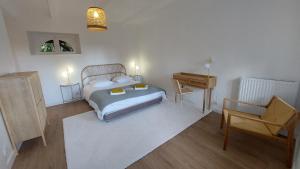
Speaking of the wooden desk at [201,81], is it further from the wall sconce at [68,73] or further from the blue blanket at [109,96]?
the wall sconce at [68,73]

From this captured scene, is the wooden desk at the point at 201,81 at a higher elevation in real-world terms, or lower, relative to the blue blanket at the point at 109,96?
higher

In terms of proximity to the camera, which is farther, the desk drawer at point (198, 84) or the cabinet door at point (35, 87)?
the desk drawer at point (198, 84)

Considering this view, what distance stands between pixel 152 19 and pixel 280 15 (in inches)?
136

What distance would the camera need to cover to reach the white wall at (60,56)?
3566mm

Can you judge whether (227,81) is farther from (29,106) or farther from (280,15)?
(29,106)

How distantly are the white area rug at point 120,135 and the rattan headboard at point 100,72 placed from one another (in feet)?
5.29

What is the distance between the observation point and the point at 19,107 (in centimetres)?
211

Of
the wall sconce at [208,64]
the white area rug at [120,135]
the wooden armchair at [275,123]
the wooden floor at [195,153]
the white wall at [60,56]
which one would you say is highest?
the white wall at [60,56]

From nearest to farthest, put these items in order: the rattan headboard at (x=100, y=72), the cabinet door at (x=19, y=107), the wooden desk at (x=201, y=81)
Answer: the cabinet door at (x=19, y=107) < the wooden desk at (x=201, y=81) < the rattan headboard at (x=100, y=72)

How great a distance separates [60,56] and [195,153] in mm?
4441

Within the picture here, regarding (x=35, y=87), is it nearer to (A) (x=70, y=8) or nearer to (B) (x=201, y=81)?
(A) (x=70, y=8)

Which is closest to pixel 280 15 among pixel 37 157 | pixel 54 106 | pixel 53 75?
pixel 37 157

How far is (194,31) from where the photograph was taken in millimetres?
3711

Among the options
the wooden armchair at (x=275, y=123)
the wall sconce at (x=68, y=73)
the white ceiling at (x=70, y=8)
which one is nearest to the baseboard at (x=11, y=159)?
the wall sconce at (x=68, y=73)
